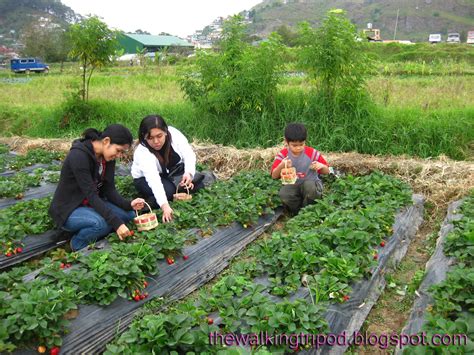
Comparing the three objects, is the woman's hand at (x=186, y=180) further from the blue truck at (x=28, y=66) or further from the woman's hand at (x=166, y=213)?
the blue truck at (x=28, y=66)

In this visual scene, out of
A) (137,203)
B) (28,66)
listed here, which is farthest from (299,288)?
(28,66)

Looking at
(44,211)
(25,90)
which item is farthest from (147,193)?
(25,90)

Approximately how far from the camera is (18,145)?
8.97m

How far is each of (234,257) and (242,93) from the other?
12.4 ft

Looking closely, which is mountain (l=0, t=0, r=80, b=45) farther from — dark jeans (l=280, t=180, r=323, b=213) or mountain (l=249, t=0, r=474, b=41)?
dark jeans (l=280, t=180, r=323, b=213)

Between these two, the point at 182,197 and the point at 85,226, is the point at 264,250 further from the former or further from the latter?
the point at 85,226

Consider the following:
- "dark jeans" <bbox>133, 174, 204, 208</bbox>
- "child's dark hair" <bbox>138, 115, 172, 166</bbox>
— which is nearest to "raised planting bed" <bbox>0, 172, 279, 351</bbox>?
"dark jeans" <bbox>133, 174, 204, 208</bbox>

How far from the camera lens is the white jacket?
4.48m

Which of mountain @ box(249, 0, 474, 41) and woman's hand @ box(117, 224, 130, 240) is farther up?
mountain @ box(249, 0, 474, 41)

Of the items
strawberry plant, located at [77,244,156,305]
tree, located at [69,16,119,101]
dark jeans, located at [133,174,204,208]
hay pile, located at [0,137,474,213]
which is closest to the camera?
strawberry plant, located at [77,244,156,305]

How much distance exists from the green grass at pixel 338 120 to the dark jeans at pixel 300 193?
201cm

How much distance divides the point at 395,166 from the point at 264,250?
317 centimetres

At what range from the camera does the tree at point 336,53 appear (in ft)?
22.0

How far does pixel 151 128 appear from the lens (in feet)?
14.9
